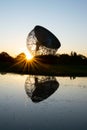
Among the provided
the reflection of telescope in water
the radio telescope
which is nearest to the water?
the reflection of telescope in water

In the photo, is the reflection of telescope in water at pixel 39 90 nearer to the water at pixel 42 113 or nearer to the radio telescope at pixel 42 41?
the water at pixel 42 113

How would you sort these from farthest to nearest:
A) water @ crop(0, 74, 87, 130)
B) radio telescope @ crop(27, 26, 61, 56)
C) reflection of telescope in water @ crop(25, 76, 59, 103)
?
1. radio telescope @ crop(27, 26, 61, 56)
2. reflection of telescope in water @ crop(25, 76, 59, 103)
3. water @ crop(0, 74, 87, 130)

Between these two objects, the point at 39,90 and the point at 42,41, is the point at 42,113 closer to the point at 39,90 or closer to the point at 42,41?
the point at 39,90

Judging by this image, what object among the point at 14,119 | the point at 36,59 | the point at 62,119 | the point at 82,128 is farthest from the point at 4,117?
the point at 36,59

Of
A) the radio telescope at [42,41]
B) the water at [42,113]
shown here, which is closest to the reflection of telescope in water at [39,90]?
the water at [42,113]

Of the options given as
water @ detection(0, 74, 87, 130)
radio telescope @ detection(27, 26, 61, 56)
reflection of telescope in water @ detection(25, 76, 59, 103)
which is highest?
radio telescope @ detection(27, 26, 61, 56)

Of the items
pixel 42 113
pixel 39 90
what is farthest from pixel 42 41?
pixel 42 113

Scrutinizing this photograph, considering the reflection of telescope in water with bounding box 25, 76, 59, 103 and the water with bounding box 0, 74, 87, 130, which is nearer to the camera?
the water with bounding box 0, 74, 87, 130

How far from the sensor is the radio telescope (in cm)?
7700

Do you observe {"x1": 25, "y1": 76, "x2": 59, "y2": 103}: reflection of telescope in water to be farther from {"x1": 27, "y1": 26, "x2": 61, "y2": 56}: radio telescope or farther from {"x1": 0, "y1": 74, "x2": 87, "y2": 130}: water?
{"x1": 27, "y1": 26, "x2": 61, "y2": 56}: radio telescope

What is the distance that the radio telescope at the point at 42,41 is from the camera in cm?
7700

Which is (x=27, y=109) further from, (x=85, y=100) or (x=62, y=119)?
(x=85, y=100)

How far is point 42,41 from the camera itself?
76938 millimetres

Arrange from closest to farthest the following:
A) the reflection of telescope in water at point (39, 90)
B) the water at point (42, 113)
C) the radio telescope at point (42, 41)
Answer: the water at point (42, 113)
the reflection of telescope in water at point (39, 90)
the radio telescope at point (42, 41)
